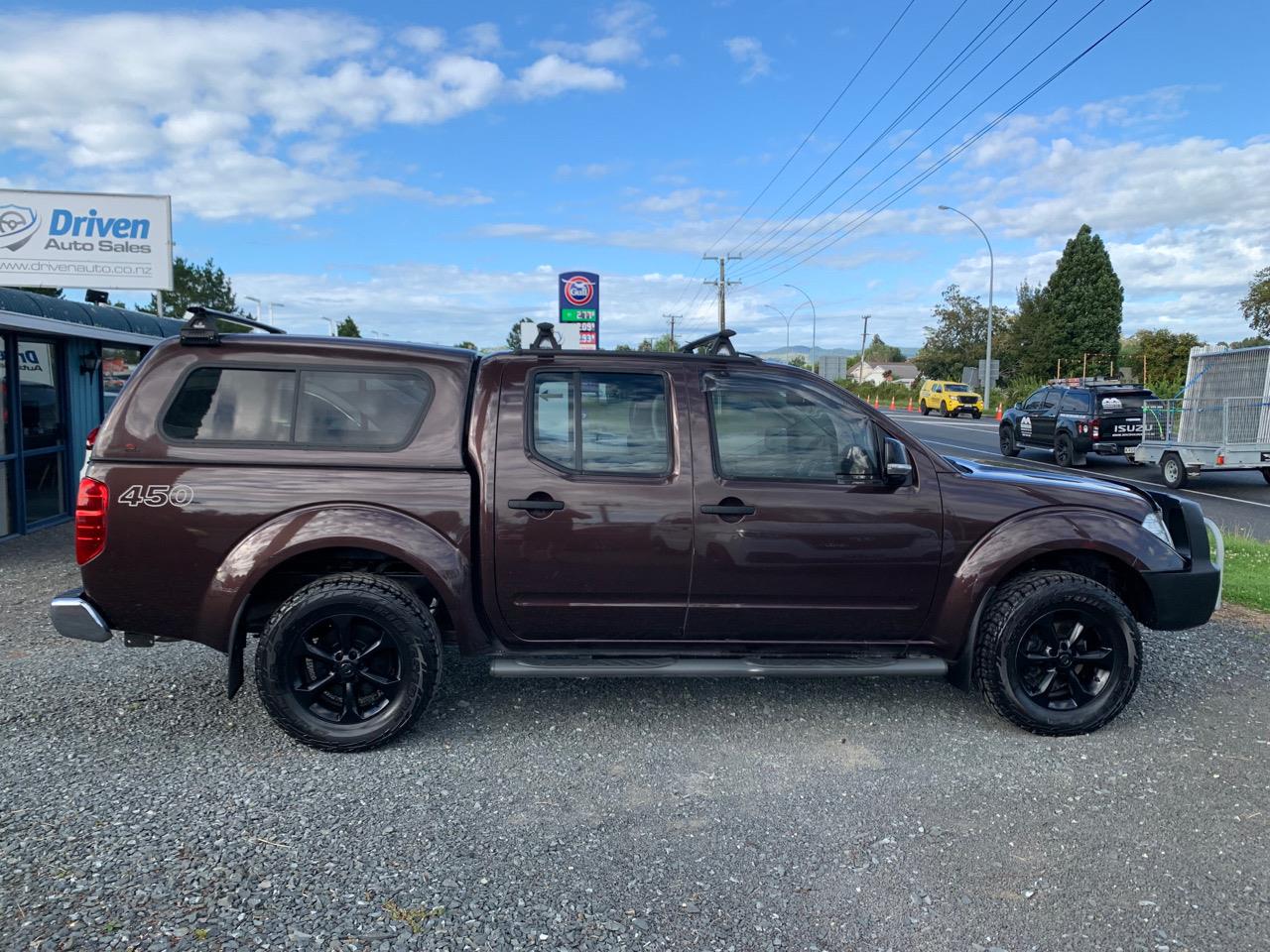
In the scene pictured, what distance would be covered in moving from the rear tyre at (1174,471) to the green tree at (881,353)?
120861mm

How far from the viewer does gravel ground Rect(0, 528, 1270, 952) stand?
2.74m

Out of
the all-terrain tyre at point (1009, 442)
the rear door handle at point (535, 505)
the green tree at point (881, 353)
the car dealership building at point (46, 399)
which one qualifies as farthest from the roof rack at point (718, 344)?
the green tree at point (881, 353)

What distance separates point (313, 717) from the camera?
3.94 meters

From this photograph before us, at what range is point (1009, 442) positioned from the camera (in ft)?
67.8

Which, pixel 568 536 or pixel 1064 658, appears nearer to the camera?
pixel 568 536

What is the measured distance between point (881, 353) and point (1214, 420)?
436 ft

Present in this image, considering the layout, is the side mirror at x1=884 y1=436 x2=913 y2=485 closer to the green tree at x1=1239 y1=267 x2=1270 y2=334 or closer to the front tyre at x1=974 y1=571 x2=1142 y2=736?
the front tyre at x1=974 y1=571 x2=1142 y2=736

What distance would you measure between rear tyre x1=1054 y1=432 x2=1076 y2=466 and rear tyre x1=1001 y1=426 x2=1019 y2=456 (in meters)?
2.08

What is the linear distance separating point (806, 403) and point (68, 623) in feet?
11.6

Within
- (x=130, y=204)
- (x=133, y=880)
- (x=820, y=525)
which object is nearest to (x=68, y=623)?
(x=133, y=880)

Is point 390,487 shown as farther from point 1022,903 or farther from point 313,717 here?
point 1022,903

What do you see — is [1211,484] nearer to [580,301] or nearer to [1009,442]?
[1009,442]

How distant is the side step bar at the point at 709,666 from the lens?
13.2 feet

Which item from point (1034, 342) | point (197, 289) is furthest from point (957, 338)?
point (197, 289)
